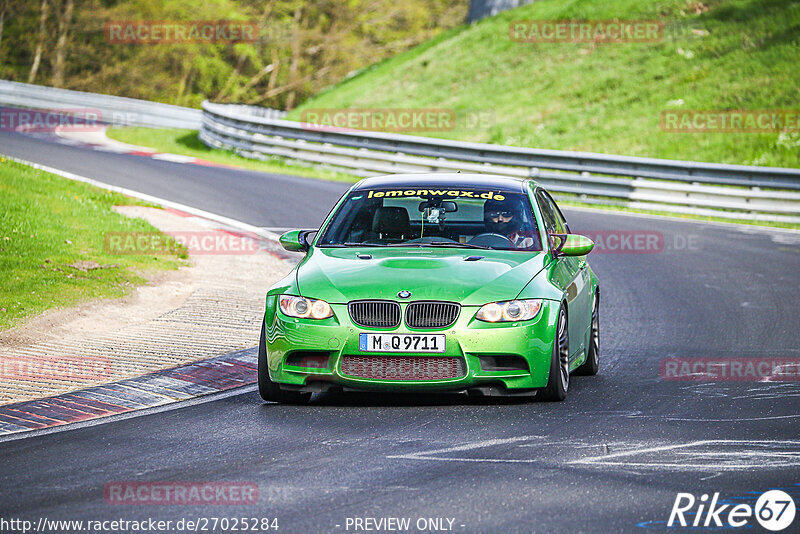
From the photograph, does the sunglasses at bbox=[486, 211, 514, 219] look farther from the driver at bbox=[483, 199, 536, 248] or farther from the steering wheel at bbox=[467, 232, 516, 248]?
the steering wheel at bbox=[467, 232, 516, 248]

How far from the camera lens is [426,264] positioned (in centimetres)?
824

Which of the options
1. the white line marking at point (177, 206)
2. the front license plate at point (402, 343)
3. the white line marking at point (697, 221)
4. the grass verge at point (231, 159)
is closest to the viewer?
the front license plate at point (402, 343)

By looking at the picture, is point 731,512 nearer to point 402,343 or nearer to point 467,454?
point 467,454

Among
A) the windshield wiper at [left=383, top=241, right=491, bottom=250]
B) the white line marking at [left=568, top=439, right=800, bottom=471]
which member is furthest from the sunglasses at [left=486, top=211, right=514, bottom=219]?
the white line marking at [left=568, top=439, right=800, bottom=471]

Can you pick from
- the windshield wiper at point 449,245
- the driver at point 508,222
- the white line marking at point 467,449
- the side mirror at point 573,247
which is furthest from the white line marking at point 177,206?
the white line marking at point 467,449

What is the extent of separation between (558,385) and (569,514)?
2.73 meters

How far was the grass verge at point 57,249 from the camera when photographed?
12.0m

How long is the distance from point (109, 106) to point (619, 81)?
1843cm

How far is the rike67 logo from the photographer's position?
5324mm

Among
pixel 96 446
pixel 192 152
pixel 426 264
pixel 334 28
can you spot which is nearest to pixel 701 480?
pixel 426 264

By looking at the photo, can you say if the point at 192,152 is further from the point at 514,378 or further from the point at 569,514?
the point at 569,514

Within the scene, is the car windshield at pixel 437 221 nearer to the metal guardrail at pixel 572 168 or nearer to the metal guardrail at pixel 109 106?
the metal guardrail at pixel 572 168

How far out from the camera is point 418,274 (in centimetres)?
802

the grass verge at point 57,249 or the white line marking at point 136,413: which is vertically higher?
the grass verge at point 57,249
